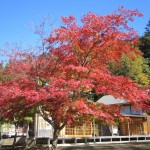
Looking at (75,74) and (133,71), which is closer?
(75,74)

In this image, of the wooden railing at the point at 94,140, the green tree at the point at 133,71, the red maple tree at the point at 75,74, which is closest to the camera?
the red maple tree at the point at 75,74

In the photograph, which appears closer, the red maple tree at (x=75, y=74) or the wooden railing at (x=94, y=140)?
the red maple tree at (x=75, y=74)

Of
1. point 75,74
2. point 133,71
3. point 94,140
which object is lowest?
point 94,140

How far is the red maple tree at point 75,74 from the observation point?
12242 millimetres

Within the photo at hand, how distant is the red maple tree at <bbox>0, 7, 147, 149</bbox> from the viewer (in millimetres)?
12242

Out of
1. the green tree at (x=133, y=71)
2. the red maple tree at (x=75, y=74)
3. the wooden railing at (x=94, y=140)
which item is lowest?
the wooden railing at (x=94, y=140)

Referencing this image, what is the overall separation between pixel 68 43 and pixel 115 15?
9.55 ft

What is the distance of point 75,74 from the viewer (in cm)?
1345

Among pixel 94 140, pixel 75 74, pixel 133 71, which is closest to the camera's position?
pixel 75 74

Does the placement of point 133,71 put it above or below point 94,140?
above

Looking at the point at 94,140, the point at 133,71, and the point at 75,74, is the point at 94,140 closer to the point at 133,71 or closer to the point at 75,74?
the point at 75,74

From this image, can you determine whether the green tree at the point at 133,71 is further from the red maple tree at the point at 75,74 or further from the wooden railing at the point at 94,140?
the red maple tree at the point at 75,74

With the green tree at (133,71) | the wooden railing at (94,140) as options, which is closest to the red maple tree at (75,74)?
the wooden railing at (94,140)

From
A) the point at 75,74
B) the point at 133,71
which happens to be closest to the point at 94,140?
the point at 75,74
